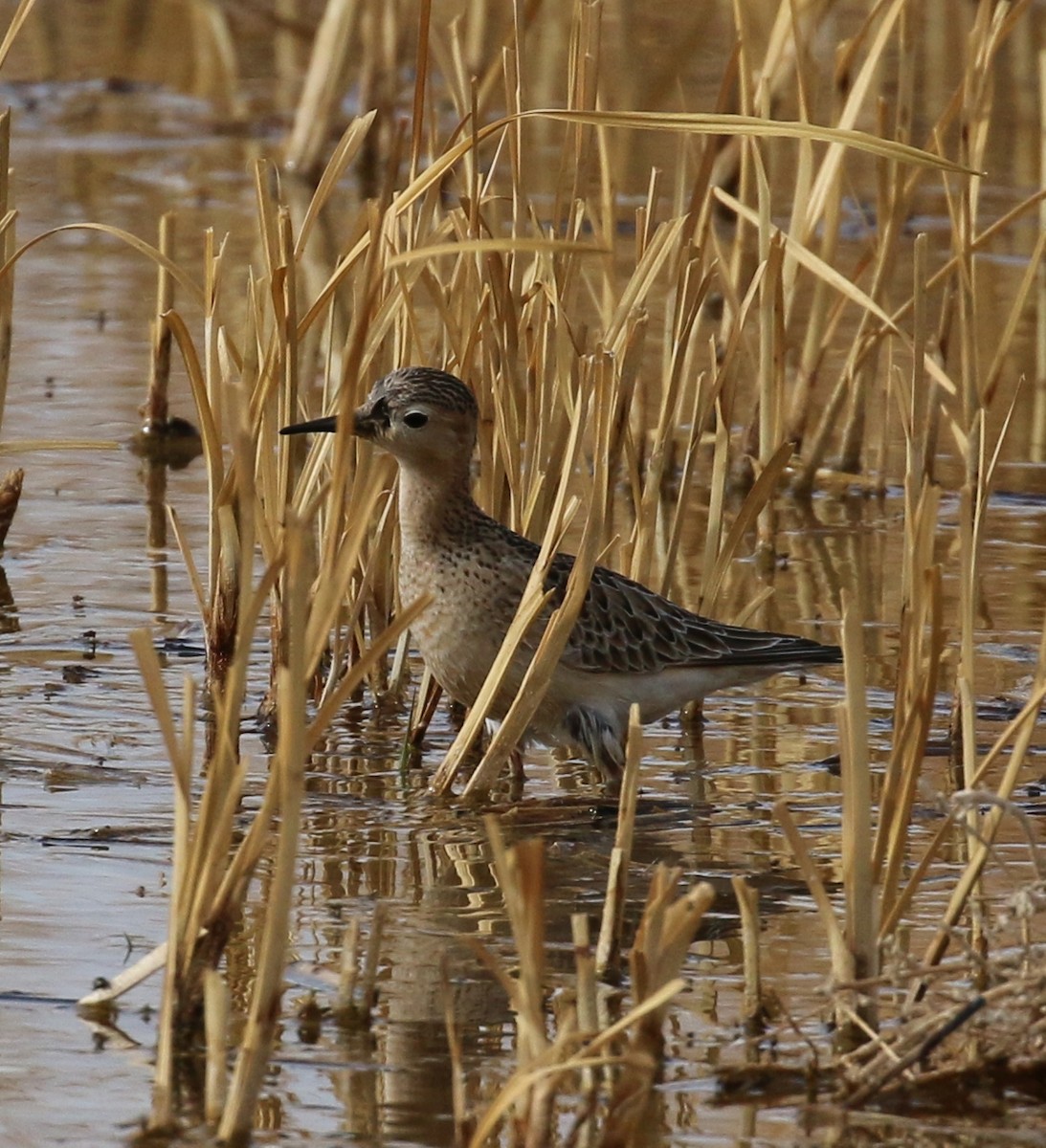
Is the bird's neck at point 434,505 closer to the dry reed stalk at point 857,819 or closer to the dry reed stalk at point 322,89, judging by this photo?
the dry reed stalk at point 857,819

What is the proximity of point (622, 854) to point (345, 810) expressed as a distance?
1581 millimetres

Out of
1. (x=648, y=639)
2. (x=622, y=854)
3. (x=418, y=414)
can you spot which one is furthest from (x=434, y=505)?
(x=622, y=854)

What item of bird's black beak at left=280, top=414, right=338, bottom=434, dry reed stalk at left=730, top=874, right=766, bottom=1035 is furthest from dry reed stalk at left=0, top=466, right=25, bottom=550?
dry reed stalk at left=730, top=874, right=766, bottom=1035

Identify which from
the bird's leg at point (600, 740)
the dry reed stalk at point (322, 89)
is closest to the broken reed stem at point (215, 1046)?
the bird's leg at point (600, 740)

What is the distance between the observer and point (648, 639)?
6566 mm

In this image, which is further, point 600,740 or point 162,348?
point 162,348

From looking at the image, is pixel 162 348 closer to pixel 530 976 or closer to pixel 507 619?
pixel 507 619

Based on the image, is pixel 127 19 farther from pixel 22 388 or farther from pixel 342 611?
pixel 342 611

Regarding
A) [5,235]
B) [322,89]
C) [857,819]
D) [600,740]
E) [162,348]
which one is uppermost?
[322,89]

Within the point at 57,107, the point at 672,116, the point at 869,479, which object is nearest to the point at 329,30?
the point at 57,107

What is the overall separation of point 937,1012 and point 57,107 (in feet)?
46.0

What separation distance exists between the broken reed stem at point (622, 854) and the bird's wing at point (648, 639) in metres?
1.87

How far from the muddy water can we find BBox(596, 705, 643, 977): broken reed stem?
0.21 meters

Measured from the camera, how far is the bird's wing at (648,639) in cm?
651
